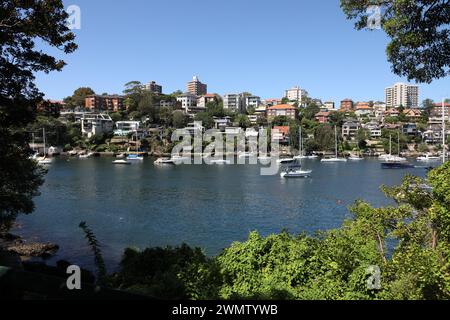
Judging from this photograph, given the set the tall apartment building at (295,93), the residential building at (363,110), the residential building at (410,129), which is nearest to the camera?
the residential building at (410,129)

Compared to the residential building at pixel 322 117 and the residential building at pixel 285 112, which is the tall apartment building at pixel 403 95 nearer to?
the residential building at pixel 322 117

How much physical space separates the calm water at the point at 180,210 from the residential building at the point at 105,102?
235 feet

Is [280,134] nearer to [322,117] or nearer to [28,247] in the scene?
[322,117]

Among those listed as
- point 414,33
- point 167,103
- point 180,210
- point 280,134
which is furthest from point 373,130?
point 414,33

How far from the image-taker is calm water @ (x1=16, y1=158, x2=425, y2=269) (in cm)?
2139

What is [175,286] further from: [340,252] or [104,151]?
[104,151]

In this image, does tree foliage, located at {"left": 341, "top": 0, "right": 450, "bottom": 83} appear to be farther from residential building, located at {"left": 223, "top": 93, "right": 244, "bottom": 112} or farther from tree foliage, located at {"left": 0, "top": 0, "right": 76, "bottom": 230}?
residential building, located at {"left": 223, "top": 93, "right": 244, "bottom": 112}

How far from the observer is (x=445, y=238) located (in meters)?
6.54

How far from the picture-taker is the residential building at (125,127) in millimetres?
100262

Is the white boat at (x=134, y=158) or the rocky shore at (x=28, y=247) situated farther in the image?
the white boat at (x=134, y=158)

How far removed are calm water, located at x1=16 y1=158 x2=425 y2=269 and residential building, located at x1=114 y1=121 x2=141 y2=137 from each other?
2047 inches

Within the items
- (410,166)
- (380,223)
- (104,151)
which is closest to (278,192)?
(380,223)

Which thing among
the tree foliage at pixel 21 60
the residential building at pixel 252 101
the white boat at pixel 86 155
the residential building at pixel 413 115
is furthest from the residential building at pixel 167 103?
the tree foliage at pixel 21 60

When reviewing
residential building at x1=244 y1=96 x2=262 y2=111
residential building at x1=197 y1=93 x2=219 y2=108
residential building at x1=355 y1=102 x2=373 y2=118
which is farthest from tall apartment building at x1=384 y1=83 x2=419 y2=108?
residential building at x1=197 y1=93 x2=219 y2=108
